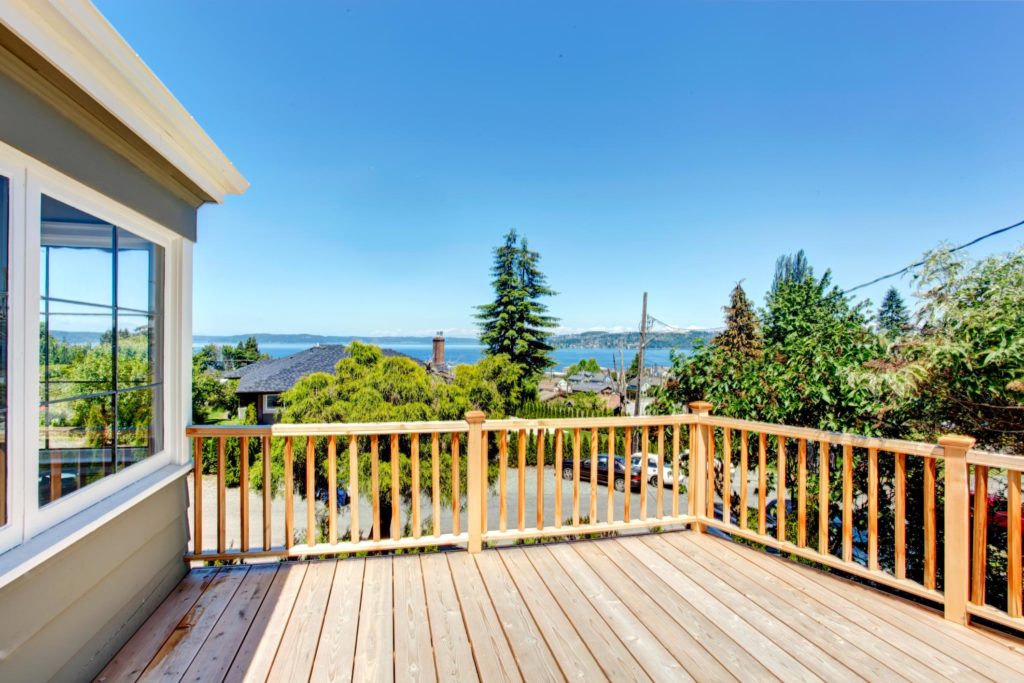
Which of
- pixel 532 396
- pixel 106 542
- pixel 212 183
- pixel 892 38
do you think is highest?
pixel 892 38

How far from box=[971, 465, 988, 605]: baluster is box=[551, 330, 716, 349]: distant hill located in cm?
341

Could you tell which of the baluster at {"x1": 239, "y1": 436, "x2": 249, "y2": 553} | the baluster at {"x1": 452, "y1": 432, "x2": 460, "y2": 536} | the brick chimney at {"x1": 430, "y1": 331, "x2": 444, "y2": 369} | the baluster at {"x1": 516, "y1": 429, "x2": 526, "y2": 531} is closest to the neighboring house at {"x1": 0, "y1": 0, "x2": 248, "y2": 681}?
the baluster at {"x1": 239, "y1": 436, "x2": 249, "y2": 553}

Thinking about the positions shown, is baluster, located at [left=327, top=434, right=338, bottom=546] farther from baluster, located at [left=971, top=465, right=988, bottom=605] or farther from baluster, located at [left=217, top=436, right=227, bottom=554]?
baluster, located at [left=971, top=465, right=988, bottom=605]

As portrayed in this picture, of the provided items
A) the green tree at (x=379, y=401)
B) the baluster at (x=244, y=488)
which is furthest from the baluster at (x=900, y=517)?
the green tree at (x=379, y=401)

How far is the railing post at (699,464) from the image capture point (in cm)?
311

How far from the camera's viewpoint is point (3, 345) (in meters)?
1.27

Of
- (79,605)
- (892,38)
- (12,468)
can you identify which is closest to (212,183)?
(12,468)

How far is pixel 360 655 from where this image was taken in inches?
69.8

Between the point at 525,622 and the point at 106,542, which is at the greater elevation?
the point at 106,542

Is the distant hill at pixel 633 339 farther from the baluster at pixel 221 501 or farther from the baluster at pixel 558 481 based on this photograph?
the baluster at pixel 221 501

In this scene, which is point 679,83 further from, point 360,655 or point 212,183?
point 360,655

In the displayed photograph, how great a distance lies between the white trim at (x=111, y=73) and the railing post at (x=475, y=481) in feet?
6.42

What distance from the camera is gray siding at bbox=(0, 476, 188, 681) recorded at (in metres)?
1.33

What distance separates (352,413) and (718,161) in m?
11.5
